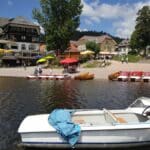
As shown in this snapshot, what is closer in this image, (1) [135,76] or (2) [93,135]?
(2) [93,135]

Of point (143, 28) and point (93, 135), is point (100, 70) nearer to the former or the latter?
point (143, 28)

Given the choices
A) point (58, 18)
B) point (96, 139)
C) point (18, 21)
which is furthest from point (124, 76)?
point (18, 21)

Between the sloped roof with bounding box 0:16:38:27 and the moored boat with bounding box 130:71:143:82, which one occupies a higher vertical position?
the sloped roof with bounding box 0:16:38:27

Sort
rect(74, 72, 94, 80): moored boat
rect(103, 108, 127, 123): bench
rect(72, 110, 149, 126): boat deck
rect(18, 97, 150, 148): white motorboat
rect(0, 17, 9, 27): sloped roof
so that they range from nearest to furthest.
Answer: rect(18, 97, 150, 148): white motorboat, rect(103, 108, 127, 123): bench, rect(72, 110, 149, 126): boat deck, rect(74, 72, 94, 80): moored boat, rect(0, 17, 9, 27): sloped roof

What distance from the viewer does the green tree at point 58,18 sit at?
305ft

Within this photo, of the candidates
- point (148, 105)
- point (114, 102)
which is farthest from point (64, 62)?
point (148, 105)

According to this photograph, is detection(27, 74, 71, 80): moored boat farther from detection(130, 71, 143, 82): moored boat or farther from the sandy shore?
detection(130, 71, 143, 82): moored boat

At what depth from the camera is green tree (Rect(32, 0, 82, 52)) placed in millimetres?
93062

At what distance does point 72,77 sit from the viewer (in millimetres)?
73500

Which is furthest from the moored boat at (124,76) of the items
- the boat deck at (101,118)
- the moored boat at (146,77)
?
the boat deck at (101,118)

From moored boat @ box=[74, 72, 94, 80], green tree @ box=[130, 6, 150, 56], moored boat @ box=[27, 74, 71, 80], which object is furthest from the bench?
green tree @ box=[130, 6, 150, 56]

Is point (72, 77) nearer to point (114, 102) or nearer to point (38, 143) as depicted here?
point (114, 102)

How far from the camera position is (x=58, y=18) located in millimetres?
95562

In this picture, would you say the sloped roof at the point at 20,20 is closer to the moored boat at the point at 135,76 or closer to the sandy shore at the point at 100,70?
the sandy shore at the point at 100,70
